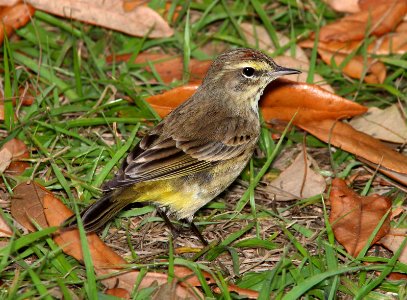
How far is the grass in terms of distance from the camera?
224 inches

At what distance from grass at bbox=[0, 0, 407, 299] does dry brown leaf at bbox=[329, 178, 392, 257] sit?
0.10 metres

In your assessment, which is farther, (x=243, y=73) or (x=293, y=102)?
(x=293, y=102)

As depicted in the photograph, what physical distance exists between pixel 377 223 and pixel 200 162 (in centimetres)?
147

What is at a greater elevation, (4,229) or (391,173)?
(4,229)

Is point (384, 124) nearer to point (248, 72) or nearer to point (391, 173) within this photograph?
point (391, 173)

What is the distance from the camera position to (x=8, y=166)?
22.0 ft

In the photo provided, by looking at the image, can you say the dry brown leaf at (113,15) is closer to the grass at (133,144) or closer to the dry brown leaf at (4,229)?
the grass at (133,144)

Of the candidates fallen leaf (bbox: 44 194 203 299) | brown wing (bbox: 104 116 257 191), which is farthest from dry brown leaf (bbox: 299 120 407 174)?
fallen leaf (bbox: 44 194 203 299)

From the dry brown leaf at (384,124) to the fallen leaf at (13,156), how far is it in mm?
3034

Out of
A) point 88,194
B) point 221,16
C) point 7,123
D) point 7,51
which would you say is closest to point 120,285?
point 88,194

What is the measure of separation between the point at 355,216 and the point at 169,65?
105 inches

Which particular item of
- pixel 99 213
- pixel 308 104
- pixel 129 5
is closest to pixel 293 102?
pixel 308 104

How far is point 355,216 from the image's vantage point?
20.6ft

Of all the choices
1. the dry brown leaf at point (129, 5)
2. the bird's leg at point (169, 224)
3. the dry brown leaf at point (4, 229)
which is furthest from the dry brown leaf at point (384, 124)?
the dry brown leaf at point (4, 229)
